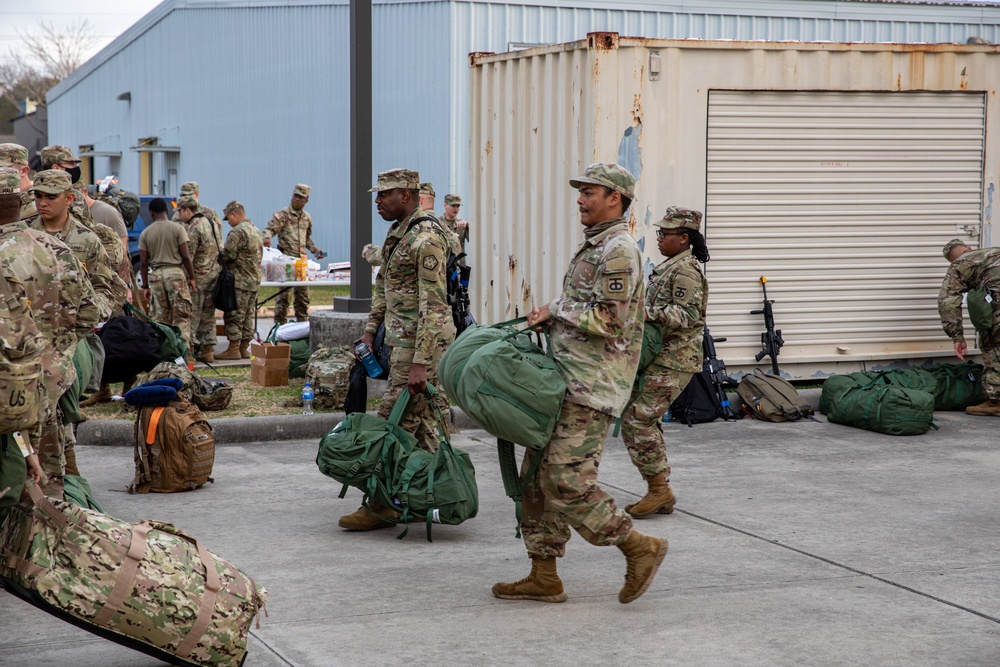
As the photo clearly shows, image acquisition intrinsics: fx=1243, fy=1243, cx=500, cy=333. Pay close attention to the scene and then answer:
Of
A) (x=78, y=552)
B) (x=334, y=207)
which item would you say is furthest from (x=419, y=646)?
(x=334, y=207)

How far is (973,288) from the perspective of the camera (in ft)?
35.2

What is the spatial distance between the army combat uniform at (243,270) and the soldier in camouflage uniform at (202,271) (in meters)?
0.25

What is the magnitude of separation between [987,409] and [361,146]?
6.07 meters

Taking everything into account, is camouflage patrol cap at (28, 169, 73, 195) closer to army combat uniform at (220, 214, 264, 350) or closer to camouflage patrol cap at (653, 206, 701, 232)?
camouflage patrol cap at (653, 206, 701, 232)

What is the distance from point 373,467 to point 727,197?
545cm

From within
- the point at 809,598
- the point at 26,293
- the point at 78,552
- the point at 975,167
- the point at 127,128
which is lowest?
the point at 809,598

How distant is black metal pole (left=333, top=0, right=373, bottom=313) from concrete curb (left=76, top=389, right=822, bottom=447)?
1.93 metres

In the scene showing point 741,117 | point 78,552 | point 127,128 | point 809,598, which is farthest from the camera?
point 127,128

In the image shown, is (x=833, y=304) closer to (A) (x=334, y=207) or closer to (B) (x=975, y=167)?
(B) (x=975, y=167)

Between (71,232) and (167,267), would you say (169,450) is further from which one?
(167,267)

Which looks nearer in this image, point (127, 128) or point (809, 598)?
point (809, 598)

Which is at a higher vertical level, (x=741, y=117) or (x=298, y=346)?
(x=741, y=117)

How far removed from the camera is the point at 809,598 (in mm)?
5590

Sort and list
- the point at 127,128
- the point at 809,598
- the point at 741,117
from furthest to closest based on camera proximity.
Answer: the point at 127,128 → the point at 741,117 → the point at 809,598
